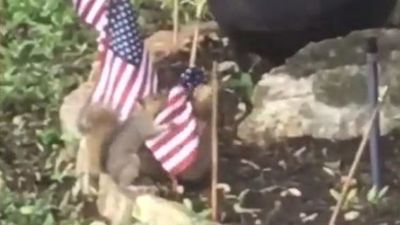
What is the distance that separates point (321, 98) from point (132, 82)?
0.60m

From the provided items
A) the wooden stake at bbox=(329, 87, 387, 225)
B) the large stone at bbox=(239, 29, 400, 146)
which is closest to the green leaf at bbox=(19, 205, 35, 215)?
the large stone at bbox=(239, 29, 400, 146)

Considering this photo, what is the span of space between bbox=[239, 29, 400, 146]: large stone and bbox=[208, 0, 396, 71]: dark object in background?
555mm

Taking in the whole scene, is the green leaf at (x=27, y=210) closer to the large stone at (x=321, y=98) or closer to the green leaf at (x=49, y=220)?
the green leaf at (x=49, y=220)

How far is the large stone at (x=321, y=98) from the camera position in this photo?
11.0 ft

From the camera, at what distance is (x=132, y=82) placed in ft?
9.78

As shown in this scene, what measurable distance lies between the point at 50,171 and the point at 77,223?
1.01 feet

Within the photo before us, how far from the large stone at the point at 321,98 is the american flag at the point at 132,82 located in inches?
17.0

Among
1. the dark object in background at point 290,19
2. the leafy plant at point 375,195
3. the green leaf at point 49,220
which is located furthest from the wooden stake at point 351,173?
the green leaf at point 49,220

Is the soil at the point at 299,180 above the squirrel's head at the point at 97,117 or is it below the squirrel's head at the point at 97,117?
below

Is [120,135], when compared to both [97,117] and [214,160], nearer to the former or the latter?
[97,117]

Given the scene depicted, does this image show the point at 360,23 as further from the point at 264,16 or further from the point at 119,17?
the point at 119,17

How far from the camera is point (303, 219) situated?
2.98 meters

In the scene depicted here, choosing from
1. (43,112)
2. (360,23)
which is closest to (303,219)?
(360,23)

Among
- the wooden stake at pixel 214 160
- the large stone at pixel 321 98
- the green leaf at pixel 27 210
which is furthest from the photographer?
the large stone at pixel 321 98
